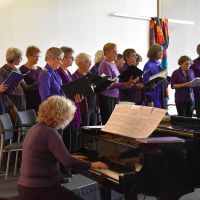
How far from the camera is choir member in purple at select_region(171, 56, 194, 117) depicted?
5.07 m

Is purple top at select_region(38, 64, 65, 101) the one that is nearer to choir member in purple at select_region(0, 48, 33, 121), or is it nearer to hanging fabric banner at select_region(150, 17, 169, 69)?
choir member in purple at select_region(0, 48, 33, 121)

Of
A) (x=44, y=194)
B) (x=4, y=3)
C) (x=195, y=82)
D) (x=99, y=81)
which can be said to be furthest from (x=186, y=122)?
(x=4, y=3)

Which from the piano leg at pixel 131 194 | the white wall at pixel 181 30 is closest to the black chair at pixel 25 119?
the piano leg at pixel 131 194

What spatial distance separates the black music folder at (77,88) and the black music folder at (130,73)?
0.71m

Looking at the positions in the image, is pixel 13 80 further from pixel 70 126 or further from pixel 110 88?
pixel 110 88

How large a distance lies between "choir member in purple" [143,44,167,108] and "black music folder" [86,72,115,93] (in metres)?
0.83

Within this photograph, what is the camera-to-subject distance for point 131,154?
230cm

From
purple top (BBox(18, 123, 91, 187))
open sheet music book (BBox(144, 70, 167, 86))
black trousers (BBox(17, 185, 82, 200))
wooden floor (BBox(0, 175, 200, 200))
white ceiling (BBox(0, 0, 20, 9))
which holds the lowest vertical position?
wooden floor (BBox(0, 175, 200, 200))

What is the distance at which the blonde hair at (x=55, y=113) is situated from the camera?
2242mm

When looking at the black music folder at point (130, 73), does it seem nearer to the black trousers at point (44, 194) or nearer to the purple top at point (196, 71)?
the purple top at point (196, 71)

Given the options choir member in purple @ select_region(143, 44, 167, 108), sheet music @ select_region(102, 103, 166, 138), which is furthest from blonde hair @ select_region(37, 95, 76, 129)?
choir member in purple @ select_region(143, 44, 167, 108)

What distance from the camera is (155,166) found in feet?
7.01

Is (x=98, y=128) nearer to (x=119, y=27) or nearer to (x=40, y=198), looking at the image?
(x=40, y=198)

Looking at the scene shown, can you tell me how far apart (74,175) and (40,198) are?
6.48 ft
